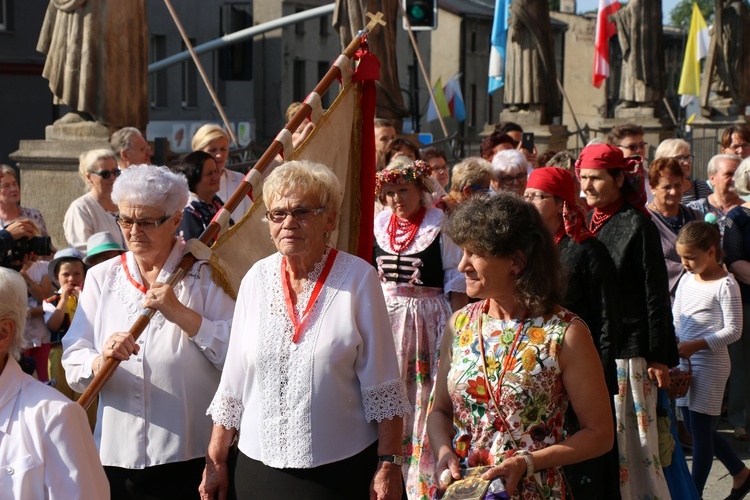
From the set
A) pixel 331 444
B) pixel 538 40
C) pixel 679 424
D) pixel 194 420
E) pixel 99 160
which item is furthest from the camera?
pixel 538 40

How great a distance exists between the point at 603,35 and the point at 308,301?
17606mm

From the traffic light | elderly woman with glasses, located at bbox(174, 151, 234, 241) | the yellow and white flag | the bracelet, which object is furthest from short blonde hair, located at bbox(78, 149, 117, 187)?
the yellow and white flag

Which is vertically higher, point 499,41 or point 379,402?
point 499,41

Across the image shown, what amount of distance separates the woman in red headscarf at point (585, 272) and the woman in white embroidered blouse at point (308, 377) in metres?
1.21

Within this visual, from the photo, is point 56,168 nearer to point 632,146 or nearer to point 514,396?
point 632,146

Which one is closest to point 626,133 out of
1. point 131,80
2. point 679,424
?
point 679,424

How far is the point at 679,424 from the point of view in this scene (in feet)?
28.7

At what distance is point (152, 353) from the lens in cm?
461

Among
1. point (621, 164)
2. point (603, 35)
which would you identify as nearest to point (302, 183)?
point (621, 164)

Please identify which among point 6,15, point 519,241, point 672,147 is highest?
point 6,15

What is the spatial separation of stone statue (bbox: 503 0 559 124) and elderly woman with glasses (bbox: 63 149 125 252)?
1053 cm

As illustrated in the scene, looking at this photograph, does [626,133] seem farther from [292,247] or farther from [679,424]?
[292,247]

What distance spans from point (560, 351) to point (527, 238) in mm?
382

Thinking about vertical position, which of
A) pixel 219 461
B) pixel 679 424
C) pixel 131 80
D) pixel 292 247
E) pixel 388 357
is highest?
pixel 131 80
